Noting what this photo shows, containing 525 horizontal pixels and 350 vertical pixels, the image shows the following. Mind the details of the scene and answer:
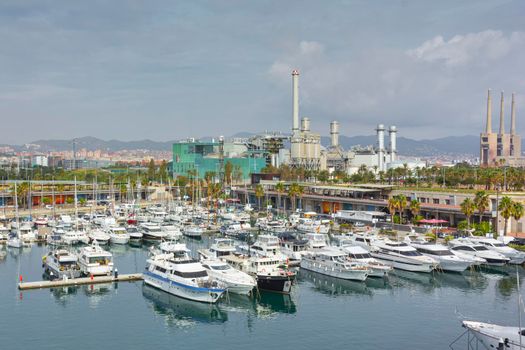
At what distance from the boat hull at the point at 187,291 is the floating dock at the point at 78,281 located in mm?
4039

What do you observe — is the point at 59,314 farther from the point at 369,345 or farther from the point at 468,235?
the point at 468,235

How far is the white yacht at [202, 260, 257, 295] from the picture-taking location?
43844mm

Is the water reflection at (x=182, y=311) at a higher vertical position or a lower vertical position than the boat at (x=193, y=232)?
lower

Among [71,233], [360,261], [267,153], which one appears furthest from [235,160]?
[360,261]

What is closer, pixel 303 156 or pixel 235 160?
pixel 235 160

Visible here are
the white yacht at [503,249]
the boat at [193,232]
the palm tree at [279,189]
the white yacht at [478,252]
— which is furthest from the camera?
the palm tree at [279,189]

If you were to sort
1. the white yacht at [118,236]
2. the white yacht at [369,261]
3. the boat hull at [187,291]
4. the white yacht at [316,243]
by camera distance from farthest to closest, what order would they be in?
1. the white yacht at [118,236]
2. the white yacht at [316,243]
3. the white yacht at [369,261]
4. the boat hull at [187,291]

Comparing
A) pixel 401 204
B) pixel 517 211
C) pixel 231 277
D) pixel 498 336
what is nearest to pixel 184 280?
pixel 231 277

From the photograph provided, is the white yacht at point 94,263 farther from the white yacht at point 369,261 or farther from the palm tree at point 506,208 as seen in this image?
the palm tree at point 506,208

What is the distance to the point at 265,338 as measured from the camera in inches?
1410

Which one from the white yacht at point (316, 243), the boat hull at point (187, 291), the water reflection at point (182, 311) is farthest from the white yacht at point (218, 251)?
the white yacht at point (316, 243)

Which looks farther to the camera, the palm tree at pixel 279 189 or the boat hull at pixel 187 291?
the palm tree at pixel 279 189

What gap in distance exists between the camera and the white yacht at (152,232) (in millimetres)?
72188

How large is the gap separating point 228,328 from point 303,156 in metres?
129
